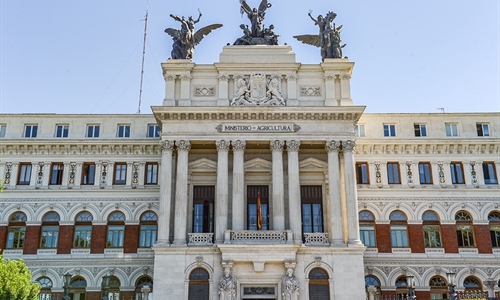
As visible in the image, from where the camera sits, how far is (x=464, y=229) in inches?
1697

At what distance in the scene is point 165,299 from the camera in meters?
36.3

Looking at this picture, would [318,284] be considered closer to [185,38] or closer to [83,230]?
[83,230]

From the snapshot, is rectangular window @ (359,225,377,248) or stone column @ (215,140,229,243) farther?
rectangular window @ (359,225,377,248)

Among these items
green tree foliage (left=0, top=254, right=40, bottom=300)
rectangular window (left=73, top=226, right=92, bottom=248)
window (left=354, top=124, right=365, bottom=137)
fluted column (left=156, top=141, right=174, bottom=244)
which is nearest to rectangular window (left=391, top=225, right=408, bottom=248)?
window (left=354, top=124, right=365, bottom=137)

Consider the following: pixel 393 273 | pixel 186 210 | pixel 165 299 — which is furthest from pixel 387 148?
pixel 165 299

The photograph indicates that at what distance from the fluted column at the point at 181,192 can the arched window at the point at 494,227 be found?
24.0 metres

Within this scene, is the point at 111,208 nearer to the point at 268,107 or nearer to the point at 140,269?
the point at 140,269

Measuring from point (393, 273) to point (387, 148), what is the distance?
10.0 meters

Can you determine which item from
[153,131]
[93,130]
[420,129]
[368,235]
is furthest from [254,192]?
[420,129]

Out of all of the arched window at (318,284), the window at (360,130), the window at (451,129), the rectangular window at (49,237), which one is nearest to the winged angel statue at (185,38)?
the window at (360,130)

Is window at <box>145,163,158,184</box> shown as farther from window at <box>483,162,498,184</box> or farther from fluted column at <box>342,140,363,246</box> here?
window at <box>483,162,498,184</box>

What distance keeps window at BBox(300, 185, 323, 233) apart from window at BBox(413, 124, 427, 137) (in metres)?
10.6

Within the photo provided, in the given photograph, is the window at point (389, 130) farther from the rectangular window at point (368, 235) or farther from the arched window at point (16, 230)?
the arched window at point (16, 230)

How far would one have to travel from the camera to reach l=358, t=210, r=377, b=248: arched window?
141 feet
